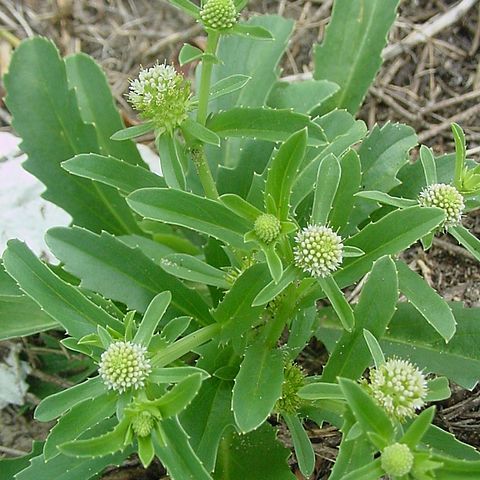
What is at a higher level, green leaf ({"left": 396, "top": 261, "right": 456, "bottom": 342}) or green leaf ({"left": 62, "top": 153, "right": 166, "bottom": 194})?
green leaf ({"left": 62, "top": 153, "right": 166, "bottom": 194})

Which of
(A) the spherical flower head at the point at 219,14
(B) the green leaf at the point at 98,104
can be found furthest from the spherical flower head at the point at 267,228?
(B) the green leaf at the point at 98,104

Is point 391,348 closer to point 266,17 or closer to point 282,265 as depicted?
point 282,265

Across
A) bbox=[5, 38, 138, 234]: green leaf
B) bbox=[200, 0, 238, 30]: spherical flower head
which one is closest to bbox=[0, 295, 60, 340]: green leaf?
bbox=[5, 38, 138, 234]: green leaf

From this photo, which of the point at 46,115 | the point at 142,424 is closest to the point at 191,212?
the point at 142,424

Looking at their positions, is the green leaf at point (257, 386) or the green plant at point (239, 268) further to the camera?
Answer: the green leaf at point (257, 386)

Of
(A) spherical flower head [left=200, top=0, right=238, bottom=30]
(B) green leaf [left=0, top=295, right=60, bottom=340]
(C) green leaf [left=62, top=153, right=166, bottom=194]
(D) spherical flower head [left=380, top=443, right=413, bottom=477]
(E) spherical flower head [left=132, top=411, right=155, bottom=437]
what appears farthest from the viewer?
(B) green leaf [left=0, top=295, right=60, bottom=340]

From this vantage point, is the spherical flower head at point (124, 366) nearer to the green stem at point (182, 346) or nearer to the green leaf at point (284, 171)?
the green stem at point (182, 346)

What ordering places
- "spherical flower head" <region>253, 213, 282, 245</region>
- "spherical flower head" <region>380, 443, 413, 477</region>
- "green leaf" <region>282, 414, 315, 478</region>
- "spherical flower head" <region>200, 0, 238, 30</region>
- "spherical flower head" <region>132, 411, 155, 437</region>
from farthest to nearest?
"green leaf" <region>282, 414, 315, 478</region> → "spherical flower head" <region>200, 0, 238, 30</region> → "spherical flower head" <region>253, 213, 282, 245</region> → "spherical flower head" <region>132, 411, 155, 437</region> → "spherical flower head" <region>380, 443, 413, 477</region>

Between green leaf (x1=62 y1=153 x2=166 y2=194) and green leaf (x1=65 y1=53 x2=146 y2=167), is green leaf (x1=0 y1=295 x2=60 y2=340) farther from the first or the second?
green leaf (x1=65 y1=53 x2=146 y2=167)
